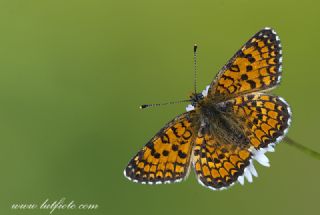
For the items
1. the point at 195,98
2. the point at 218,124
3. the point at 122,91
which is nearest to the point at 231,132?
the point at 218,124

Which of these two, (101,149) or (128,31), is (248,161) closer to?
(101,149)

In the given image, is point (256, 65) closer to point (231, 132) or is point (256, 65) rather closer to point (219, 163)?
point (231, 132)

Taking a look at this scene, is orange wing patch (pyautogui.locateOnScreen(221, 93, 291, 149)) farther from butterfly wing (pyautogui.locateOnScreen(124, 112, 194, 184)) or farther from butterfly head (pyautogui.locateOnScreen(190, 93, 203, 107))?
butterfly wing (pyautogui.locateOnScreen(124, 112, 194, 184))

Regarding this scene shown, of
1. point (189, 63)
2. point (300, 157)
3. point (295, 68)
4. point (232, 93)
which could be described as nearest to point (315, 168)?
point (300, 157)

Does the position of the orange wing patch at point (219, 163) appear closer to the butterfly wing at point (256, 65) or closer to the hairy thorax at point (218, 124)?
the hairy thorax at point (218, 124)

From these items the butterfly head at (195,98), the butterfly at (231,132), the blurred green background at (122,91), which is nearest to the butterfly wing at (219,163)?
the butterfly at (231,132)
